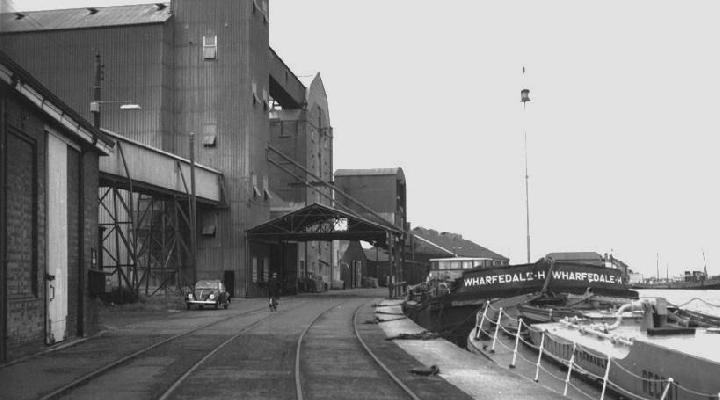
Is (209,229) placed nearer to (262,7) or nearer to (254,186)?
(254,186)

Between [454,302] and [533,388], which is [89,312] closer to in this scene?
[454,302]

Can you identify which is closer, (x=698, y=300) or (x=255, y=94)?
(x=698, y=300)

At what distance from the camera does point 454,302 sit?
28.0 meters

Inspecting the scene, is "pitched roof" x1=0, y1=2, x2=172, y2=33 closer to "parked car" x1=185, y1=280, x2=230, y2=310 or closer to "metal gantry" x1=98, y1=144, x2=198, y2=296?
"metal gantry" x1=98, y1=144, x2=198, y2=296

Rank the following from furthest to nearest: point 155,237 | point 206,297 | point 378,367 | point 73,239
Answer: point 155,237, point 206,297, point 73,239, point 378,367

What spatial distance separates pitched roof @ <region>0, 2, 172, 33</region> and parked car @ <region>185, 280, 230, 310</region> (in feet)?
73.2

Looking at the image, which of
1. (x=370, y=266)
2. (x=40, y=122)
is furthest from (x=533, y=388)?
(x=370, y=266)

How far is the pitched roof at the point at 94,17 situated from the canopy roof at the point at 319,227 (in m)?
16.3

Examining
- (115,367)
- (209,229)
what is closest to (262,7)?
(209,229)

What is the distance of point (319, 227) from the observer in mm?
60000

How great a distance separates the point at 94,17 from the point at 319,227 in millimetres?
22228

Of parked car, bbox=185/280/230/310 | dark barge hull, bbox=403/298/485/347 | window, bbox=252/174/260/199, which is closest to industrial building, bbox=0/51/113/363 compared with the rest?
dark barge hull, bbox=403/298/485/347

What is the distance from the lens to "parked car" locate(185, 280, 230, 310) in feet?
136

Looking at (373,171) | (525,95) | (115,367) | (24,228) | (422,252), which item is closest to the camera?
(115,367)
